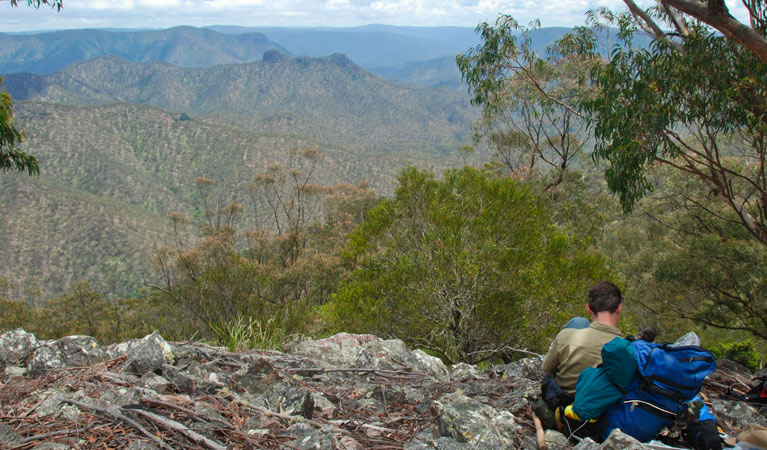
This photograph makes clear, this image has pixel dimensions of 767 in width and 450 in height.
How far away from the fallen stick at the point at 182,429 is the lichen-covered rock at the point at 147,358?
2.86 feet

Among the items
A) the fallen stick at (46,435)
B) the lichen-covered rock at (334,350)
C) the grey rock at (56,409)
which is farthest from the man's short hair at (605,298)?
the grey rock at (56,409)

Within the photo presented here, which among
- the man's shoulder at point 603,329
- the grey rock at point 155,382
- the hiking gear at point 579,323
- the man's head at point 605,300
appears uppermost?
the man's head at point 605,300

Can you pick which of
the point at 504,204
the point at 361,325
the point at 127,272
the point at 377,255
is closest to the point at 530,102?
the point at 504,204

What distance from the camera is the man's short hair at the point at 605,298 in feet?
10.3

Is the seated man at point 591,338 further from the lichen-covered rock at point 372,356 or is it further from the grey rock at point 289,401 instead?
the grey rock at point 289,401

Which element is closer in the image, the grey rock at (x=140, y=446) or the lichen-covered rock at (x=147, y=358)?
the grey rock at (x=140, y=446)

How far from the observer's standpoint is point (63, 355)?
3.67m

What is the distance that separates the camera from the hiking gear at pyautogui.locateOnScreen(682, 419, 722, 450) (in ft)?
8.67

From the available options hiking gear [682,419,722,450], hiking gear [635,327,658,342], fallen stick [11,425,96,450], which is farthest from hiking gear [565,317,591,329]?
fallen stick [11,425,96,450]

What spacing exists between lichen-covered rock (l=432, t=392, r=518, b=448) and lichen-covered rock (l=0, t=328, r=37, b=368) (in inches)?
124

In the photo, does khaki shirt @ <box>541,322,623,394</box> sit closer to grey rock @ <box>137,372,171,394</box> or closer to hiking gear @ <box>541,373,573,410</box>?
hiking gear @ <box>541,373,573,410</box>

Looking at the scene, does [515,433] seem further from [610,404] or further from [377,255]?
[377,255]

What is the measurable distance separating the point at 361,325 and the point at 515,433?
4548 millimetres

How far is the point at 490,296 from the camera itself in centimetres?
724
